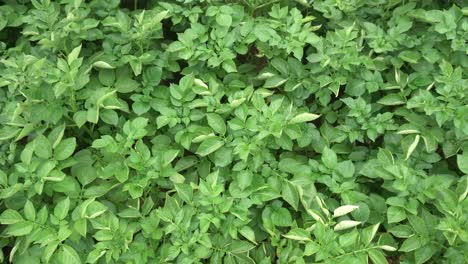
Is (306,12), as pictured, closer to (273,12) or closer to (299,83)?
(273,12)

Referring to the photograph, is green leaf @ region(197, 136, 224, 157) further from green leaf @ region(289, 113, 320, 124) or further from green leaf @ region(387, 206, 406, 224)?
green leaf @ region(387, 206, 406, 224)

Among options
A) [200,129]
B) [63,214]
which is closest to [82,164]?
[63,214]

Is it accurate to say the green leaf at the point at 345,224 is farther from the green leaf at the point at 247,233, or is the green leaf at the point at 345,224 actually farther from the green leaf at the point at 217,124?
the green leaf at the point at 217,124

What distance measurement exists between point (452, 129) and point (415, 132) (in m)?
0.17

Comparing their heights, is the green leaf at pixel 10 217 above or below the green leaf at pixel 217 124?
below

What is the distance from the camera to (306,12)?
2.83m

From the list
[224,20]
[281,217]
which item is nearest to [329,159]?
[281,217]

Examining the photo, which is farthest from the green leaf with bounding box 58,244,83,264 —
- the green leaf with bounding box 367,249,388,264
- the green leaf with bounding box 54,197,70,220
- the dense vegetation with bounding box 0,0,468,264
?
the green leaf with bounding box 367,249,388,264

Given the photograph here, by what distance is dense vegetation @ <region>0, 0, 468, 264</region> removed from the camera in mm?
2078

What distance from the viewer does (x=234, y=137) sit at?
223 cm

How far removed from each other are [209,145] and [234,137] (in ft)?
0.37

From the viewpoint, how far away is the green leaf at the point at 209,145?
2.20 meters

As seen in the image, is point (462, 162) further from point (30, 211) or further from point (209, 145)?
point (30, 211)

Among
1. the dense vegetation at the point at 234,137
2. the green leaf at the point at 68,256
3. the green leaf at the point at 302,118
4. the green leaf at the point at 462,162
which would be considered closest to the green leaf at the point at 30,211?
the dense vegetation at the point at 234,137
